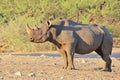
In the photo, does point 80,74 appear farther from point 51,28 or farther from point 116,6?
point 116,6

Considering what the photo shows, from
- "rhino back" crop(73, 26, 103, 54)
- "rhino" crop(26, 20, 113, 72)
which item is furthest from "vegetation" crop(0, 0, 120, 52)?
"rhino back" crop(73, 26, 103, 54)

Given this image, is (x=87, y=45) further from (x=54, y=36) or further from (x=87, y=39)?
(x=54, y=36)

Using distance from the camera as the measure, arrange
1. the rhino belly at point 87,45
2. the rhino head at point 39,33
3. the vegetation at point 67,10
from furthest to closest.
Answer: the vegetation at point 67,10 → the rhino belly at point 87,45 → the rhino head at point 39,33

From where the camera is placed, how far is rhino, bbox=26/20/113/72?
13.4 m

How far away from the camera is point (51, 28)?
13.6 m

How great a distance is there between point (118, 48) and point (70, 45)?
16172mm

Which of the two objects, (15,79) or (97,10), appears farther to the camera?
(97,10)

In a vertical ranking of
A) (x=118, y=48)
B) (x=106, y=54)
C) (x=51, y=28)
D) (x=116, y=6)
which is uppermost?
(x=51, y=28)

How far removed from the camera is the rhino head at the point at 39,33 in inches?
518

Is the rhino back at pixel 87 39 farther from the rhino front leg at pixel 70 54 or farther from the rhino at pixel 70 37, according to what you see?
the rhino front leg at pixel 70 54

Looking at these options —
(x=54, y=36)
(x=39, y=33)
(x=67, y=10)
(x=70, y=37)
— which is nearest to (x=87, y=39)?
(x=70, y=37)

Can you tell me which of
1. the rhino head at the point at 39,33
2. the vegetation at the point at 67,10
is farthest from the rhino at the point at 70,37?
the vegetation at the point at 67,10

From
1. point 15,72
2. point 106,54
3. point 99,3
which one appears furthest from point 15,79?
point 99,3

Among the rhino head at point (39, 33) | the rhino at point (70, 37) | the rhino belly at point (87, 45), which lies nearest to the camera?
the rhino head at point (39, 33)
